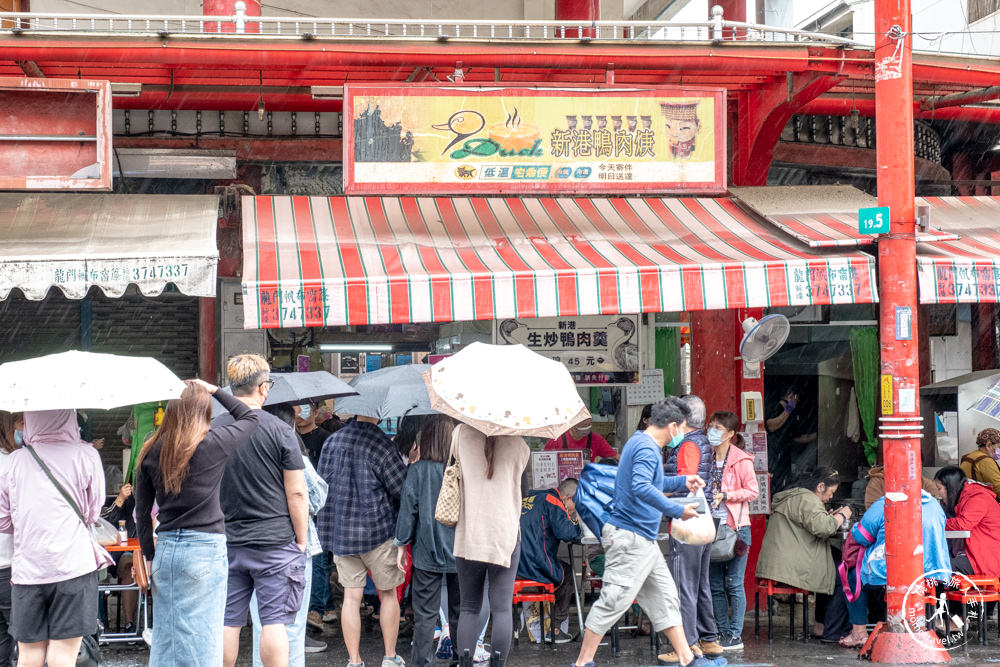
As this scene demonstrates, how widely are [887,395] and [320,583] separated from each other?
4.79 metres

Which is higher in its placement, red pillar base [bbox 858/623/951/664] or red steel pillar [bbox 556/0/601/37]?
red steel pillar [bbox 556/0/601/37]

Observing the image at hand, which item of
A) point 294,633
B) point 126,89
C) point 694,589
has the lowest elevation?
point 694,589

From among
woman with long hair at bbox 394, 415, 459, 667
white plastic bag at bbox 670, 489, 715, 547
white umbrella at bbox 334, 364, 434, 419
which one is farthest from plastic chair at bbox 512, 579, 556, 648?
white umbrella at bbox 334, 364, 434, 419

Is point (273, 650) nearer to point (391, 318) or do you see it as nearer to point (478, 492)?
point (478, 492)

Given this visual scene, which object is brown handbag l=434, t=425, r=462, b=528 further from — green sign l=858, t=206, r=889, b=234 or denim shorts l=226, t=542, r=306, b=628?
green sign l=858, t=206, r=889, b=234

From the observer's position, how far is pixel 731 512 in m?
8.39

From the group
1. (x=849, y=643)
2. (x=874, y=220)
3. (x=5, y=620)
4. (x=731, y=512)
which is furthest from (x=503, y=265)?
(x=5, y=620)

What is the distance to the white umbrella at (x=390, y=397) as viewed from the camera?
762 cm

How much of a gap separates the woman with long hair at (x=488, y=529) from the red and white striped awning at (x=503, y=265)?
1.61m

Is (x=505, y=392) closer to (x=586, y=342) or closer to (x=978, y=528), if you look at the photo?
(x=586, y=342)

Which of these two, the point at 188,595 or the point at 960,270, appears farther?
the point at 960,270

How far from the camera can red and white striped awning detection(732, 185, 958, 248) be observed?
8727 millimetres

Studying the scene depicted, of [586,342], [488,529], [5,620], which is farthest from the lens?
[586,342]

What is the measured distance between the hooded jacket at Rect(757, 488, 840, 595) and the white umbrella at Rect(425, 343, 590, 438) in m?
2.52
